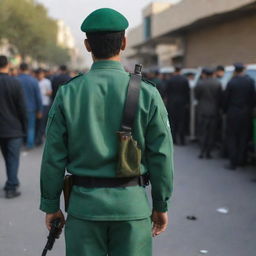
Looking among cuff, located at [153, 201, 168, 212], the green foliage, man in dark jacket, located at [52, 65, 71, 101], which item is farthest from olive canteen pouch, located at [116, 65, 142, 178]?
the green foliage

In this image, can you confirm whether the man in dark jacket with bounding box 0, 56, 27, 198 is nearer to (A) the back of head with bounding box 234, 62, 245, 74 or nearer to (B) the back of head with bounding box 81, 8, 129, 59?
(A) the back of head with bounding box 234, 62, 245, 74

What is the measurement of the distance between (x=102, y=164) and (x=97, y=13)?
0.73m

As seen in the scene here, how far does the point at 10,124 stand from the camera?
5992 mm

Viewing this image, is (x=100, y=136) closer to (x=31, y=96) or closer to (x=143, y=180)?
(x=143, y=180)

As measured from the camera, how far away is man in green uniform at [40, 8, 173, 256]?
7.33 ft

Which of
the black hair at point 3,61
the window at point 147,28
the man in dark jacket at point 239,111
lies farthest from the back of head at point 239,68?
the window at point 147,28

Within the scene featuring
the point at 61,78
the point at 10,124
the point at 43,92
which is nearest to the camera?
the point at 10,124

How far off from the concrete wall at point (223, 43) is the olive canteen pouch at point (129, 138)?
1841 centimetres

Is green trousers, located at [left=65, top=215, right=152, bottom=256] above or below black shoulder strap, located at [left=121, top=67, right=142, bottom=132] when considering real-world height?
below

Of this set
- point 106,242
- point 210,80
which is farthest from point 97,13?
point 210,80

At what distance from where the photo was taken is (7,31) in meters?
35.7

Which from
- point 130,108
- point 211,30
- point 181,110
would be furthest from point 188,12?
point 130,108

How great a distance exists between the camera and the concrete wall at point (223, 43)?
2017 cm

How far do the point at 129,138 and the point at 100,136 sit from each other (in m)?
0.14
